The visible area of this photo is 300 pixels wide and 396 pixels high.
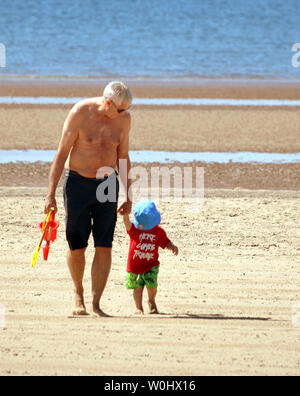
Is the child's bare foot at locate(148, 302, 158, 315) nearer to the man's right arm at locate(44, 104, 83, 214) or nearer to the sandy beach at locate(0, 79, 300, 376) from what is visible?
the sandy beach at locate(0, 79, 300, 376)

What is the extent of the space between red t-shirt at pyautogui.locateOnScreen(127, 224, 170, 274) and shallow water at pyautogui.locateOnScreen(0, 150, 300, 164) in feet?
27.9

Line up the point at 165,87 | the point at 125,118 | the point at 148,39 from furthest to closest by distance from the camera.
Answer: the point at 148,39 < the point at 165,87 < the point at 125,118

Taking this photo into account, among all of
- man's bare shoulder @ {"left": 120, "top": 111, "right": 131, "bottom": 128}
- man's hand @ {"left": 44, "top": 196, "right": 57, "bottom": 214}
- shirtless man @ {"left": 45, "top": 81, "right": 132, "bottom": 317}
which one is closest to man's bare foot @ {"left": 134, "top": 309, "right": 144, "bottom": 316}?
shirtless man @ {"left": 45, "top": 81, "right": 132, "bottom": 317}

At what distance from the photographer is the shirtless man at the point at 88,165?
19.8 feet

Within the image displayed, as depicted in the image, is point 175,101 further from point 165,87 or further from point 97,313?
point 97,313

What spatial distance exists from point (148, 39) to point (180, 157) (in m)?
30.8

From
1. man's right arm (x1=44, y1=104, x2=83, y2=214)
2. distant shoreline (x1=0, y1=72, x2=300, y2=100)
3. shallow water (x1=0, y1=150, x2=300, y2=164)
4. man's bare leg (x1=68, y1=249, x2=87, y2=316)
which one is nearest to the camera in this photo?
man's right arm (x1=44, y1=104, x2=83, y2=214)

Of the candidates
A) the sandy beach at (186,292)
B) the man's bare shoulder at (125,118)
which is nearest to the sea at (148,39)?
the sandy beach at (186,292)

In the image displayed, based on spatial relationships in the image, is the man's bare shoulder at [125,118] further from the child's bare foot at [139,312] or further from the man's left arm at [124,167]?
the child's bare foot at [139,312]

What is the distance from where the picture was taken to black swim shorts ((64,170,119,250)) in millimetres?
6098

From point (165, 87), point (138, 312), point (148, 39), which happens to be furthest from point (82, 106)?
point (148, 39)

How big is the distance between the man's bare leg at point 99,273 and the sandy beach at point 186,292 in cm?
16

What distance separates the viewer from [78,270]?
627cm
